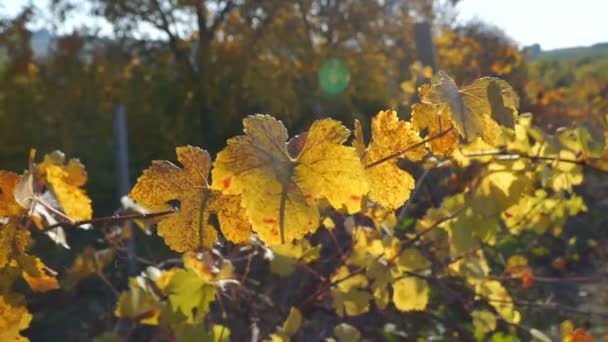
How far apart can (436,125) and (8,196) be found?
0.41 m

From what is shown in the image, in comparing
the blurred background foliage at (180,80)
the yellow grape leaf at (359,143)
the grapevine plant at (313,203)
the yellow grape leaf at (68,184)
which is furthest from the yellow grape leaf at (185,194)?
the blurred background foliage at (180,80)

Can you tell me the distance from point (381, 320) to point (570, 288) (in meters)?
1.85

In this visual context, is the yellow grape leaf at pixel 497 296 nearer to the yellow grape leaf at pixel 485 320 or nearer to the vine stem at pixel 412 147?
the yellow grape leaf at pixel 485 320

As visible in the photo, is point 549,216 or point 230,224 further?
point 549,216

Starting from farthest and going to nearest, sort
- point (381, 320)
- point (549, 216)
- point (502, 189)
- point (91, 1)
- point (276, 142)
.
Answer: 1. point (91, 1)
2. point (381, 320)
3. point (549, 216)
4. point (502, 189)
5. point (276, 142)

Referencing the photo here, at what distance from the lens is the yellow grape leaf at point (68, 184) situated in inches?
34.4

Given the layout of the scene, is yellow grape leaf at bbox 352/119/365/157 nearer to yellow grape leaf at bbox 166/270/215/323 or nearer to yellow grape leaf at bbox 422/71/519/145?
yellow grape leaf at bbox 422/71/519/145

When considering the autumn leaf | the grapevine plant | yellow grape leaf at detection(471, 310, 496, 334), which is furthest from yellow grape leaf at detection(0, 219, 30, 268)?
yellow grape leaf at detection(471, 310, 496, 334)

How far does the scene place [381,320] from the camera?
88.4 inches

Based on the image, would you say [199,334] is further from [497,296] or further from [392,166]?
[497,296]

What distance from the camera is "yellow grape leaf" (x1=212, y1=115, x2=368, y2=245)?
454 millimetres

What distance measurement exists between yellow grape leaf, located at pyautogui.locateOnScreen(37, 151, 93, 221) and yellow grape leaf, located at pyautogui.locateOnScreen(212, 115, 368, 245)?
468 mm

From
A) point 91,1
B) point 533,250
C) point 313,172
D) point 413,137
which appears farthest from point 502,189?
point 91,1

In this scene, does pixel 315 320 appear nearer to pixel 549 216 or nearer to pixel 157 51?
pixel 549 216
